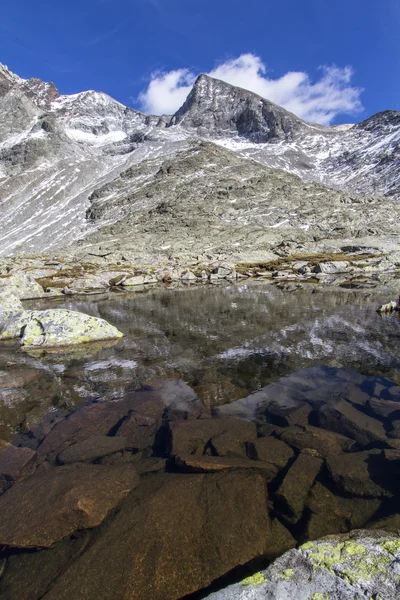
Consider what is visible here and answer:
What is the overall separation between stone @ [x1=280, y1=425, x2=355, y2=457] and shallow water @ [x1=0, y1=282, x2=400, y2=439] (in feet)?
8.36

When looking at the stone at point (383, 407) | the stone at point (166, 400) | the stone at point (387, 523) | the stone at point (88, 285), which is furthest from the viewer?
the stone at point (88, 285)

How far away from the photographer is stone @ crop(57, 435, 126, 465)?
265 inches

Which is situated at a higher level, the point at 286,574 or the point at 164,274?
the point at 164,274

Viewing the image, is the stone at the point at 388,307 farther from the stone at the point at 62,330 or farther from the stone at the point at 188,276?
the stone at the point at 188,276

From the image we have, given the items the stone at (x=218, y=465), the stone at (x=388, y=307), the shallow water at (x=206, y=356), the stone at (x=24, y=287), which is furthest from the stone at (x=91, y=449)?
the stone at (x=24, y=287)

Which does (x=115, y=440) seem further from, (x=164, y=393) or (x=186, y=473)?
(x=164, y=393)

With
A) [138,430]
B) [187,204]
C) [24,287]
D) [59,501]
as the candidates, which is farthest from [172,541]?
[187,204]

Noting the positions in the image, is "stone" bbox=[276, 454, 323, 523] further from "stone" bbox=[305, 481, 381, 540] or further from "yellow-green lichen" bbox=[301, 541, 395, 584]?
"yellow-green lichen" bbox=[301, 541, 395, 584]

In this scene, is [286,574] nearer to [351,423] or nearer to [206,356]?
[351,423]

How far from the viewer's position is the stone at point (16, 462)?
632cm

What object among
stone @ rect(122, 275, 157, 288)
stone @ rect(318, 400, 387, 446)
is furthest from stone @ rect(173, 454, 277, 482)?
stone @ rect(122, 275, 157, 288)

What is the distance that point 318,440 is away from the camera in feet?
22.6

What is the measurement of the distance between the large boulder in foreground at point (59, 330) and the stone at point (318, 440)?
41.0 feet

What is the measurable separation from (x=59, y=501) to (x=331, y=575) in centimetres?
424
